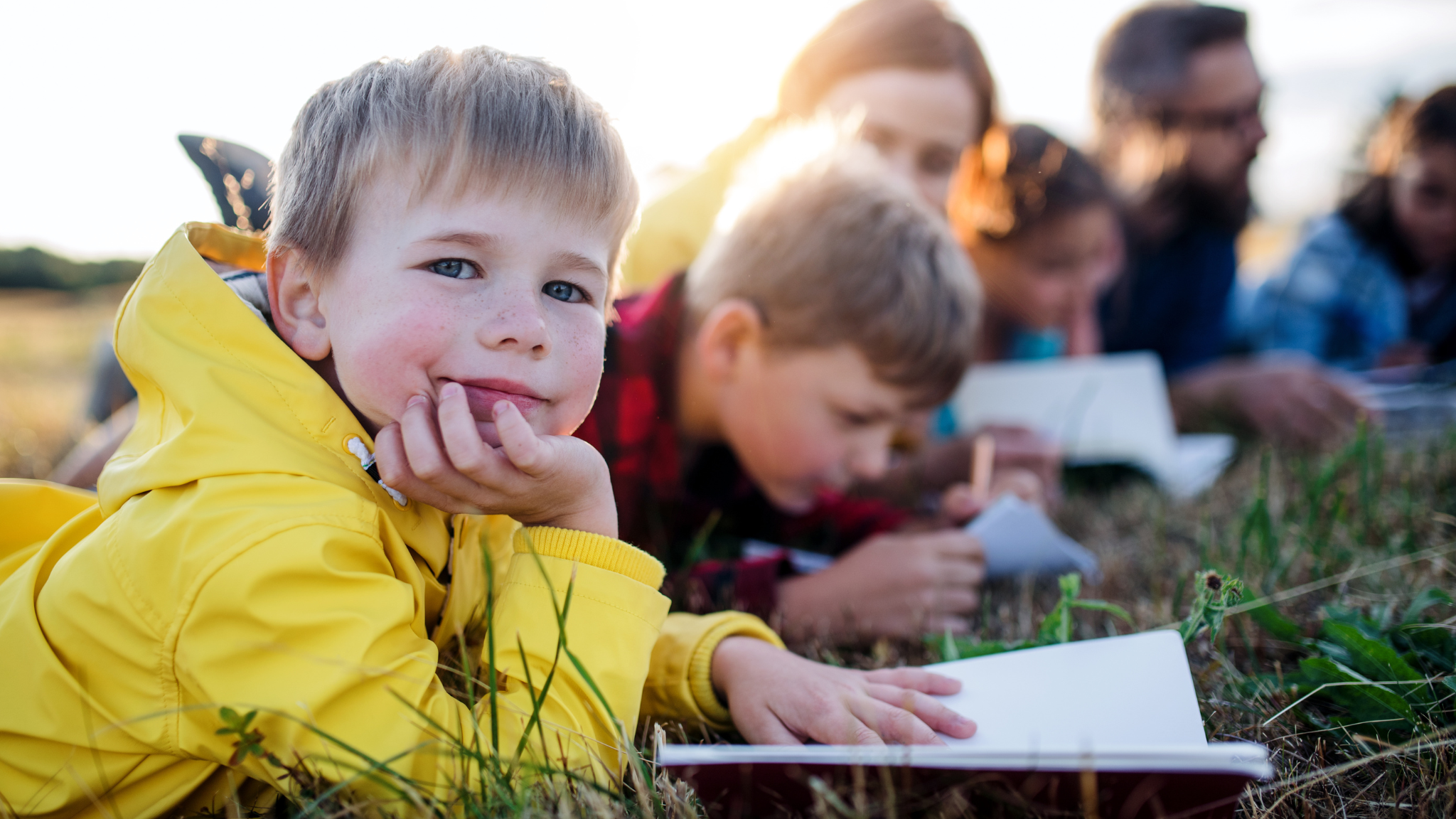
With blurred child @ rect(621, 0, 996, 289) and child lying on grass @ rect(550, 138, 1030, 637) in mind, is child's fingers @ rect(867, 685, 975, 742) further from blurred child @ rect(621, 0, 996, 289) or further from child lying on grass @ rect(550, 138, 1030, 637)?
blurred child @ rect(621, 0, 996, 289)

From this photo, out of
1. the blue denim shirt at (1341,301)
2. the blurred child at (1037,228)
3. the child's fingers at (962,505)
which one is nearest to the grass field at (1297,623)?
the child's fingers at (962,505)

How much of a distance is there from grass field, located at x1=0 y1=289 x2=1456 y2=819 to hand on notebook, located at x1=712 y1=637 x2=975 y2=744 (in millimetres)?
136

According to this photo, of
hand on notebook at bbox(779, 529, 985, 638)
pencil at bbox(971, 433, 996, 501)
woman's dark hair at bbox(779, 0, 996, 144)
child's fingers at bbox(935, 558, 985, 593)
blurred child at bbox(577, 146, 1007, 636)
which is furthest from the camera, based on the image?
woman's dark hair at bbox(779, 0, 996, 144)

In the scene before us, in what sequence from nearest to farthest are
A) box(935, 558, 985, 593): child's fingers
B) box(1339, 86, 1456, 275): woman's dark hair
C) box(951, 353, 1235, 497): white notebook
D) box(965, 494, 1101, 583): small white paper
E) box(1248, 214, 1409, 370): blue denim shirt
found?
box(935, 558, 985, 593): child's fingers → box(965, 494, 1101, 583): small white paper → box(951, 353, 1235, 497): white notebook → box(1339, 86, 1456, 275): woman's dark hair → box(1248, 214, 1409, 370): blue denim shirt

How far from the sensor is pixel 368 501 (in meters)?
0.95

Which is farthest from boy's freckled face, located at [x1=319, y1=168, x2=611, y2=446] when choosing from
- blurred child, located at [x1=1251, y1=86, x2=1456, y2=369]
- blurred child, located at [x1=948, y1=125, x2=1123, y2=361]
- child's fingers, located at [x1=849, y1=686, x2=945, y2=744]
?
blurred child, located at [x1=1251, y1=86, x2=1456, y2=369]

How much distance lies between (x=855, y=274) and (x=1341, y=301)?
12.4 feet

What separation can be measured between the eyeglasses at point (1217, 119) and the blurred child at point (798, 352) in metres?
2.44

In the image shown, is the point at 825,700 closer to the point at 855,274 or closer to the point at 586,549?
the point at 586,549

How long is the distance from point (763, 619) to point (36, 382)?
476cm

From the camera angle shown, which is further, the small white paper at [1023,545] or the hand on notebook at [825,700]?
the small white paper at [1023,545]

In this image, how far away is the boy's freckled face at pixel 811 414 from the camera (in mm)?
1914

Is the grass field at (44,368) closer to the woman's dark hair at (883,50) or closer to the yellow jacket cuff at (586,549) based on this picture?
the yellow jacket cuff at (586,549)

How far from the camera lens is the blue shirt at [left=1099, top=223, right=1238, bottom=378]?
163 inches
